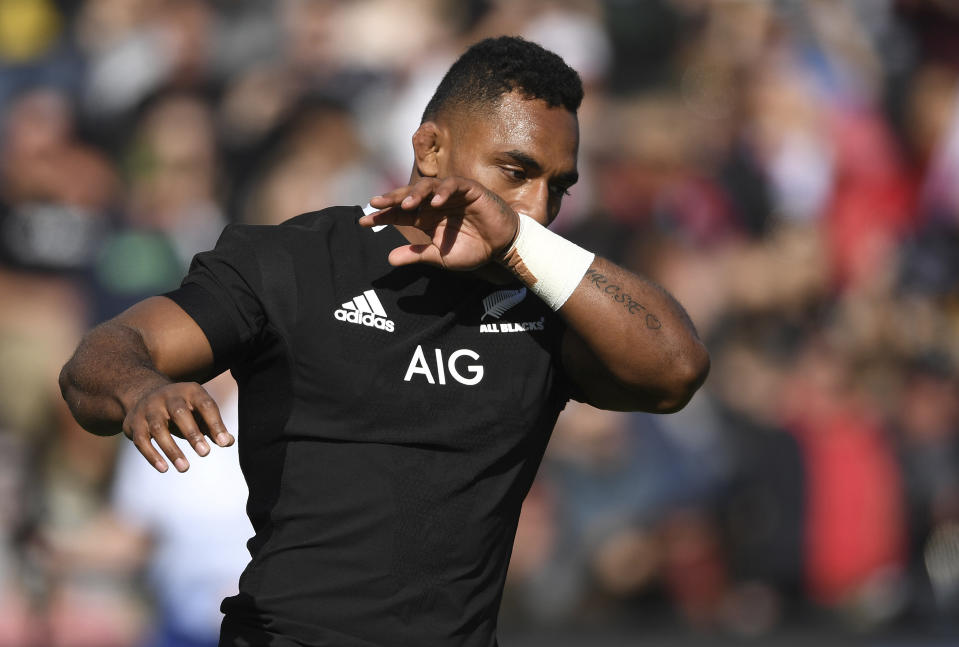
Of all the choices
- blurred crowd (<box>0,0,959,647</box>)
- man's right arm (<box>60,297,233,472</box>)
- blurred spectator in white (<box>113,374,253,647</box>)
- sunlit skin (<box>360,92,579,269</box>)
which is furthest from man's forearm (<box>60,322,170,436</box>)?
blurred crowd (<box>0,0,959,647</box>)

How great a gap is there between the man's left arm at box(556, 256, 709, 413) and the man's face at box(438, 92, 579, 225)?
0.22m

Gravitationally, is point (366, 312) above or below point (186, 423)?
above

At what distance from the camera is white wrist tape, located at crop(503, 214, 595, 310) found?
2.69 metres

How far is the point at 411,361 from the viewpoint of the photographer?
2.71 meters

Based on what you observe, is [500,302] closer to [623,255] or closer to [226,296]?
[226,296]

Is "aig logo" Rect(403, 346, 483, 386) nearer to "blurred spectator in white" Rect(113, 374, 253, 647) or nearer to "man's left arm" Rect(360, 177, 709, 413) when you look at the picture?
"man's left arm" Rect(360, 177, 709, 413)

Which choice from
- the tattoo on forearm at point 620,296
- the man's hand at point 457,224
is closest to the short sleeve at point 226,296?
the man's hand at point 457,224

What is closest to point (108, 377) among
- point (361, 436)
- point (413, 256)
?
point (361, 436)

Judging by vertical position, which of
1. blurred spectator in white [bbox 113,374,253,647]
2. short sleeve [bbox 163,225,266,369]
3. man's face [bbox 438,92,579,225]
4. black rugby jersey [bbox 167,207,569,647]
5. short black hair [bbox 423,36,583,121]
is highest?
short black hair [bbox 423,36,583,121]

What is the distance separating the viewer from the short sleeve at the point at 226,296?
8.33ft

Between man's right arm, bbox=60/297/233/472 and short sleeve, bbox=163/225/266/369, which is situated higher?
short sleeve, bbox=163/225/266/369

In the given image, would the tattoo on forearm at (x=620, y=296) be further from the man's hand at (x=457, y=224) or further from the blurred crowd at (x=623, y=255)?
the blurred crowd at (x=623, y=255)

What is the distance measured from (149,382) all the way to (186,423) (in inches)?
8.9

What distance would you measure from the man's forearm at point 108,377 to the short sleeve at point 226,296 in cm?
15
